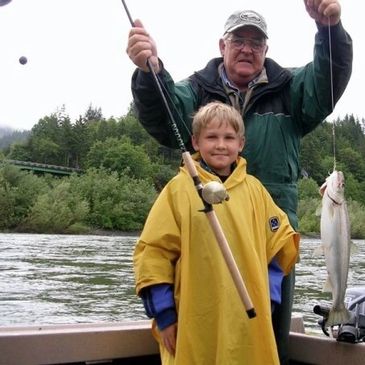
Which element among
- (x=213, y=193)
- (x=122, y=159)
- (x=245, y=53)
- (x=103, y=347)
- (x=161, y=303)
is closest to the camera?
(x=213, y=193)

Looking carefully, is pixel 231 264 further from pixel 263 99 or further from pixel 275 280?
pixel 263 99

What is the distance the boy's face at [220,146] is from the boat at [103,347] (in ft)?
4.02

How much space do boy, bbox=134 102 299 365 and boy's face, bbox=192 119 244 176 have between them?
0.27 ft

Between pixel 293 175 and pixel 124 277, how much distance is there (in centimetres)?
1616

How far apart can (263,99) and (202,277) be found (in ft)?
3.67

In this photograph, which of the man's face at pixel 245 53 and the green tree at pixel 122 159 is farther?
the green tree at pixel 122 159

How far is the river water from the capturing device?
41.9 ft

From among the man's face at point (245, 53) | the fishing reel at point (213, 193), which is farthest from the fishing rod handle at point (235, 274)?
the man's face at point (245, 53)

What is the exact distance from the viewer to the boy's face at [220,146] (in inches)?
129

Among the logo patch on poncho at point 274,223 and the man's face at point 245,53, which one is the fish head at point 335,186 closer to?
the logo patch on poncho at point 274,223

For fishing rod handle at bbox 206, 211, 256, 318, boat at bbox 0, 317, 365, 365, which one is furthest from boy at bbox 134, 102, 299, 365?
boat at bbox 0, 317, 365, 365

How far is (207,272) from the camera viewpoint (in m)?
3.07

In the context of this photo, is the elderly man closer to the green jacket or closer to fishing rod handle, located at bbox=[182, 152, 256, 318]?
the green jacket

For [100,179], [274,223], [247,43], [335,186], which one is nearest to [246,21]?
[247,43]
